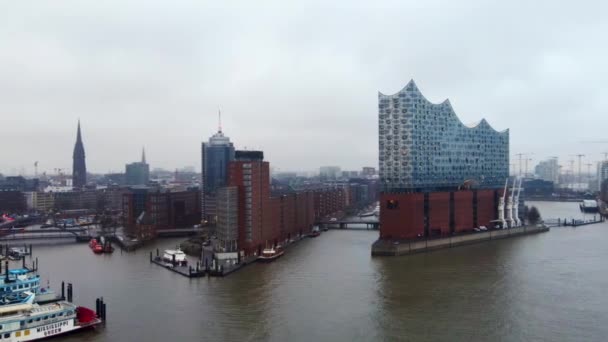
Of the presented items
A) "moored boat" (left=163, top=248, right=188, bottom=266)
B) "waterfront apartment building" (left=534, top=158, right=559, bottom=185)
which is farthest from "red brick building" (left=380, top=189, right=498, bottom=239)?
"waterfront apartment building" (left=534, top=158, right=559, bottom=185)

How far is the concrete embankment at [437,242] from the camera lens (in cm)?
3569

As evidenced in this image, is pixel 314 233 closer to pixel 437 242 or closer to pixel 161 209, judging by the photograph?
pixel 437 242

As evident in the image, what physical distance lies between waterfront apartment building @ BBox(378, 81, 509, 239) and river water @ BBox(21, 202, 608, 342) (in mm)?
3745

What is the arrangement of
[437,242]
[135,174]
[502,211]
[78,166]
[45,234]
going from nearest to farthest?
[437,242], [45,234], [502,211], [78,166], [135,174]

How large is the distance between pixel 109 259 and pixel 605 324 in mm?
26992

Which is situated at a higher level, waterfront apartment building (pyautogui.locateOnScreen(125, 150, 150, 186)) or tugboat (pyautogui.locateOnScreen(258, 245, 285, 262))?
waterfront apartment building (pyautogui.locateOnScreen(125, 150, 150, 186))

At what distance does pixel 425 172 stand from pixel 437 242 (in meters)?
5.92

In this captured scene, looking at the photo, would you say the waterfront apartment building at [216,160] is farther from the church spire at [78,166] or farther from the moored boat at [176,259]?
the church spire at [78,166]

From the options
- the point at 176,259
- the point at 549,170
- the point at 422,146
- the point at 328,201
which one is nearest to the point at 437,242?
the point at 422,146

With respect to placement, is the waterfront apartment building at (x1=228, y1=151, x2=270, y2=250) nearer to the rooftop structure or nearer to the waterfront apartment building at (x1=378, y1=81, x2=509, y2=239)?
the waterfront apartment building at (x1=378, y1=81, x2=509, y2=239)

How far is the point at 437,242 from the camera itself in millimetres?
39156

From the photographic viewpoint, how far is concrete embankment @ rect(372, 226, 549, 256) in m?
35.7

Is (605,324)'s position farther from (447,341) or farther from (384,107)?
(384,107)

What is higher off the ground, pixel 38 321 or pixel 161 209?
pixel 161 209
